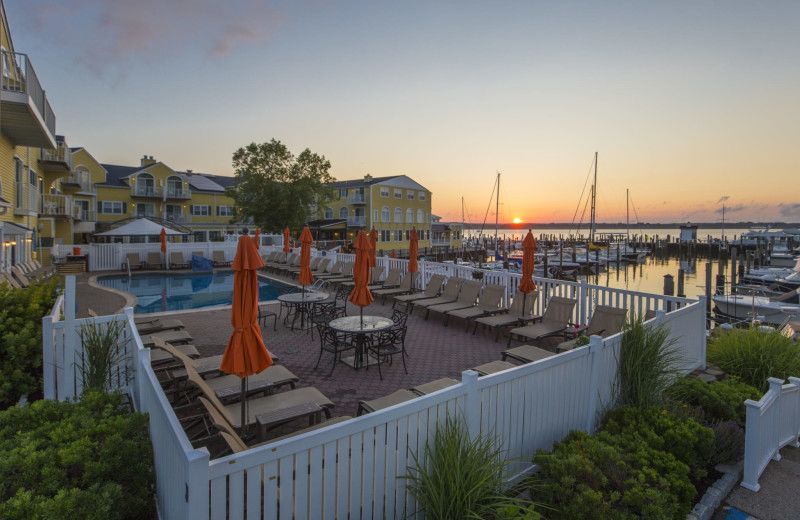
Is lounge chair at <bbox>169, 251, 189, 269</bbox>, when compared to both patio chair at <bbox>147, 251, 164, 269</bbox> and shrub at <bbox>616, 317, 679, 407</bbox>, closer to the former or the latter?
patio chair at <bbox>147, 251, 164, 269</bbox>

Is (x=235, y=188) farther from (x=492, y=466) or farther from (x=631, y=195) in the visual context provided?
(x=631, y=195)

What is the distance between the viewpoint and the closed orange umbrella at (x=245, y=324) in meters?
3.47

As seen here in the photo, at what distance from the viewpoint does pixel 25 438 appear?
3.00 m

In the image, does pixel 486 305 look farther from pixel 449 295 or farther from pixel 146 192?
pixel 146 192

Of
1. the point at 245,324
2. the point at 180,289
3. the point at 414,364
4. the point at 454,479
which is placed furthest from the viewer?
the point at 180,289

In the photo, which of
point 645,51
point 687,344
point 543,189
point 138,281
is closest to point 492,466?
point 687,344

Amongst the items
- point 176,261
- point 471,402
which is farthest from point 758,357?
point 176,261

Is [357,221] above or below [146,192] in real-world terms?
below

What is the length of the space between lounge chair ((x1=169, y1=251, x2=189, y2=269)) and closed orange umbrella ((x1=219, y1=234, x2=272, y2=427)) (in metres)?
20.8

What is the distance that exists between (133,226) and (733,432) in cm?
2489

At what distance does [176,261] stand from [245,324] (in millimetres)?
20886

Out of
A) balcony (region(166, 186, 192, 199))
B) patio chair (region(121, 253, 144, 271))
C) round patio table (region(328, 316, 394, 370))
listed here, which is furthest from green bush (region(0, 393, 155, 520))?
balcony (region(166, 186, 192, 199))

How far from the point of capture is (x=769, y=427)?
173 inches

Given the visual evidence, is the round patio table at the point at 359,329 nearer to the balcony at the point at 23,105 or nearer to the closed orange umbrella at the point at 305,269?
the closed orange umbrella at the point at 305,269
